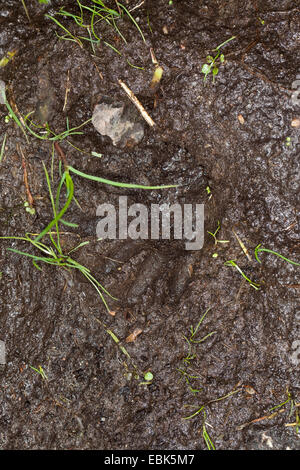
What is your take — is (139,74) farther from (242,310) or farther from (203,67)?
(242,310)

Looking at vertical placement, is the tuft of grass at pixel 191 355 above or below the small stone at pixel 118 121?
below

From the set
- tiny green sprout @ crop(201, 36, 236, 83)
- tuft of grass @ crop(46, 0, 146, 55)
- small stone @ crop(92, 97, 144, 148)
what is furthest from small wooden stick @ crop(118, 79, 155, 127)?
tiny green sprout @ crop(201, 36, 236, 83)

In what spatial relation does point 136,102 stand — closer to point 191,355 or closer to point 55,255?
point 55,255

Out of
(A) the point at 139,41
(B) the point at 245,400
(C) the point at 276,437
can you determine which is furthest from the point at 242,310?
(A) the point at 139,41

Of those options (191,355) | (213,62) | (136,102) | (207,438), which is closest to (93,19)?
(136,102)

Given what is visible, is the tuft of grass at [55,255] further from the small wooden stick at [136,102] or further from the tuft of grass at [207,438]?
the tuft of grass at [207,438]

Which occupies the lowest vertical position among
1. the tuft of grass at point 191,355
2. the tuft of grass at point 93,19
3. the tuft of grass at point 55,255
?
the tuft of grass at point 191,355

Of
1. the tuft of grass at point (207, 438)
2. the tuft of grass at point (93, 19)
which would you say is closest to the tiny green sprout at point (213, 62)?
the tuft of grass at point (93, 19)

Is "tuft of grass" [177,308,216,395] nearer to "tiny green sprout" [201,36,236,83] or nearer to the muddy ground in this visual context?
the muddy ground
